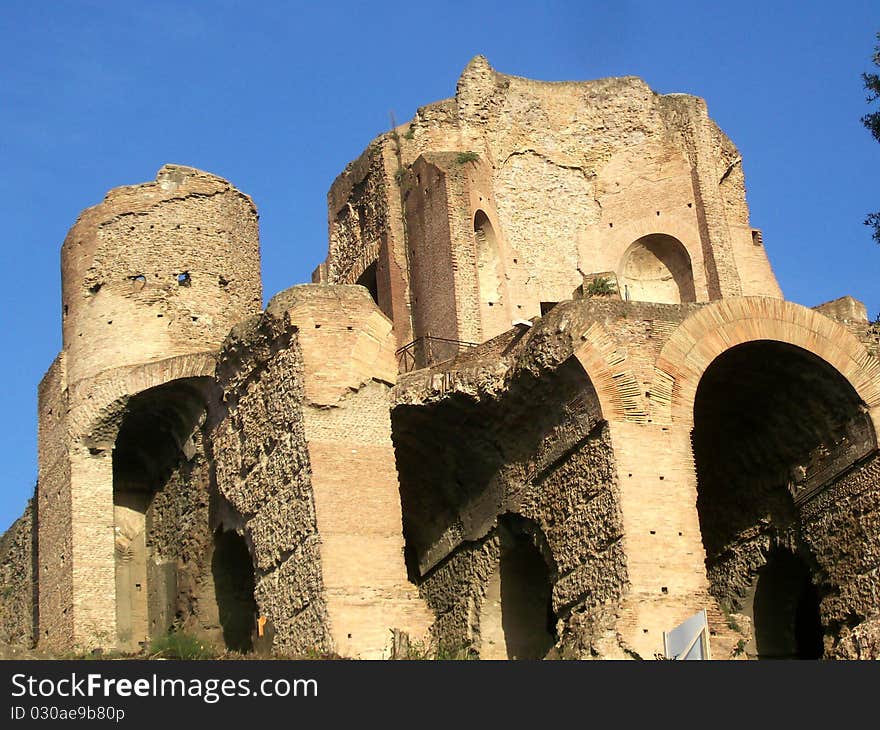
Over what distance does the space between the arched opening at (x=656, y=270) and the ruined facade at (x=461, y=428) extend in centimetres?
5

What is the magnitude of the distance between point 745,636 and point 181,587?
8.46 meters

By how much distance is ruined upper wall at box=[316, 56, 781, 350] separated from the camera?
28781 mm

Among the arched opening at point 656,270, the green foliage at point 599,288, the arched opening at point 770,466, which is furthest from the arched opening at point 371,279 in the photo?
the arched opening at point 770,466

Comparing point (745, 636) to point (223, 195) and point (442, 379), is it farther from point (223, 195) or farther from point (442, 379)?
point (223, 195)

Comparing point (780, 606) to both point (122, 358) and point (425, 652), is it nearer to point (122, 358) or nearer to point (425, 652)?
point (425, 652)

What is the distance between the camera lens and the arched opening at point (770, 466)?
874 inches

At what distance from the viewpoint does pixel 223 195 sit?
26.3 metres

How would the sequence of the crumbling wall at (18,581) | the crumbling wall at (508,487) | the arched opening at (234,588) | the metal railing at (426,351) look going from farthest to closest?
the crumbling wall at (18,581)
the metal railing at (426,351)
the arched opening at (234,588)
the crumbling wall at (508,487)

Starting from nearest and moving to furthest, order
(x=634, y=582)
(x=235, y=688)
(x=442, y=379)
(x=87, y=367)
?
1. (x=235, y=688)
2. (x=634, y=582)
3. (x=442, y=379)
4. (x=87, y=367)

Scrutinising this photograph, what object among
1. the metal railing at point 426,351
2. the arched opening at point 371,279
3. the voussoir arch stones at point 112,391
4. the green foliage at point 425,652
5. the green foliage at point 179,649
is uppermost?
the arched opening at point 371,279

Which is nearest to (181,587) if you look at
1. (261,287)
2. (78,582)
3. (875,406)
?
(78,582)

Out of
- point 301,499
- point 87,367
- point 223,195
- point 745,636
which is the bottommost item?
point 745,636

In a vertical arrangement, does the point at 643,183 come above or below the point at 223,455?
above

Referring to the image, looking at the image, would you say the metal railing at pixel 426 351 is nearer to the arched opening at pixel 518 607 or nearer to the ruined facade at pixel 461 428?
the ruined facade at pixel 461 428
